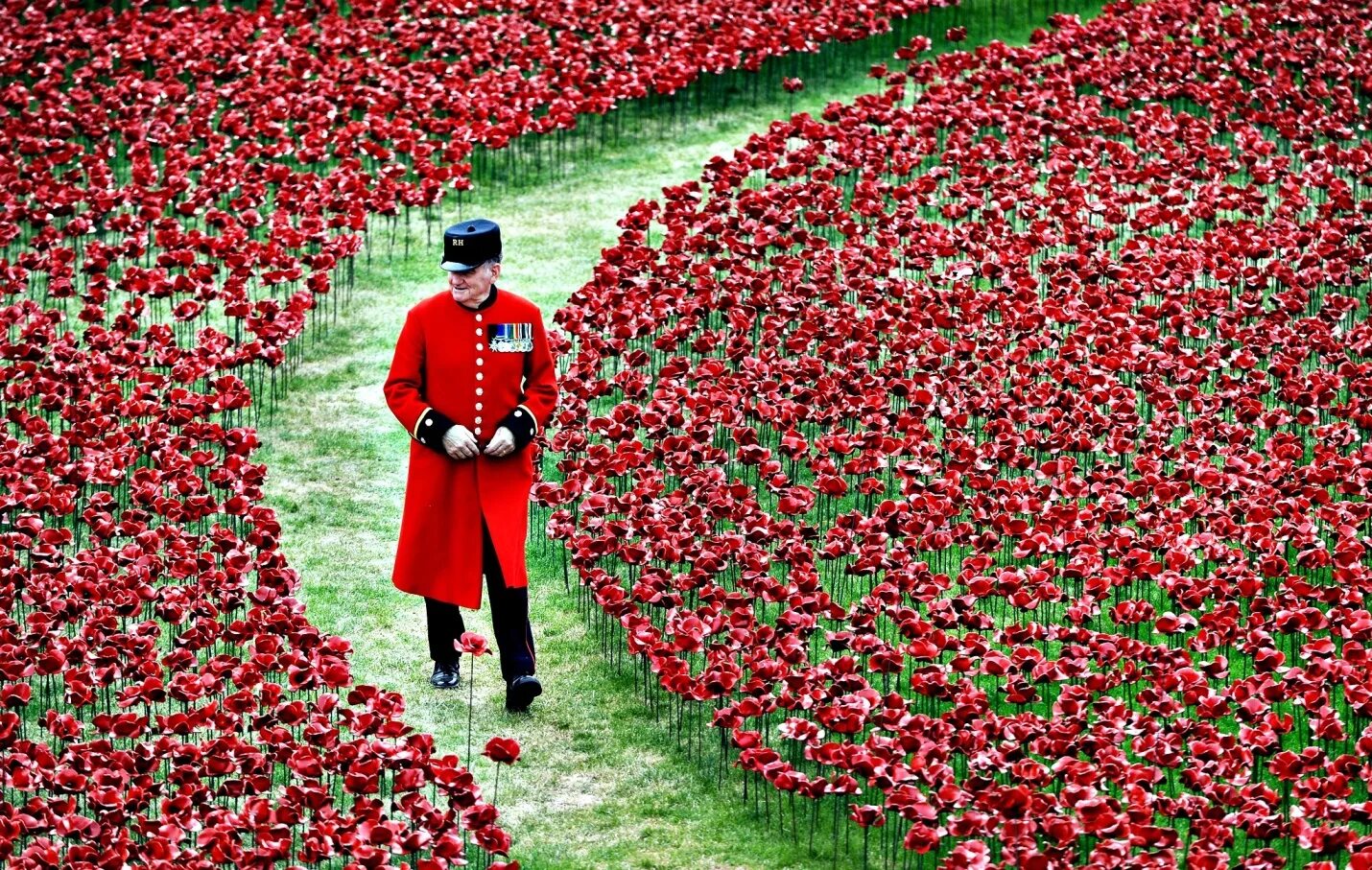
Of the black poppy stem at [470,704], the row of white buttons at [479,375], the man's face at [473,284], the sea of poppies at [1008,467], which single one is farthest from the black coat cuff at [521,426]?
the black poppy stem at [470,704]

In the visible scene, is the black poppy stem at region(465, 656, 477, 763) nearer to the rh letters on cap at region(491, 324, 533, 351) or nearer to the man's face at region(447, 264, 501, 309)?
the rh letters on cap at region(491, 324, 533, 351)

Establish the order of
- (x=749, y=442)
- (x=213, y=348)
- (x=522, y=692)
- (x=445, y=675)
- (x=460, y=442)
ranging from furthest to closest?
(x=213, y=348), (x=749, y=442), (x=445, y=675), (x=522, y=692), (x=460, y=442)

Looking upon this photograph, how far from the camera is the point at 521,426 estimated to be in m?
8.41

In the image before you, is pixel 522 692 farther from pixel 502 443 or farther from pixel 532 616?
pixel 502 443

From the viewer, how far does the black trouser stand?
27.5ft

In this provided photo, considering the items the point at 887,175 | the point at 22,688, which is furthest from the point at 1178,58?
the point at 22,688

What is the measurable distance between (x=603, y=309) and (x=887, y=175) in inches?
139

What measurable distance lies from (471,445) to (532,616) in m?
1.58

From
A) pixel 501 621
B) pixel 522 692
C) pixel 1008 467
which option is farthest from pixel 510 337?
pixel 1008 467

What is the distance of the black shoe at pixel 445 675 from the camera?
28.9 feet

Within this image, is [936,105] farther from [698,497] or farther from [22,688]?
[22,688]

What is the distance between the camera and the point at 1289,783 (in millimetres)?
7754

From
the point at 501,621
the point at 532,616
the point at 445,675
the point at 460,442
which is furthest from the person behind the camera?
the point at 532,616

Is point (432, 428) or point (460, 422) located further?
point (460, 422)
